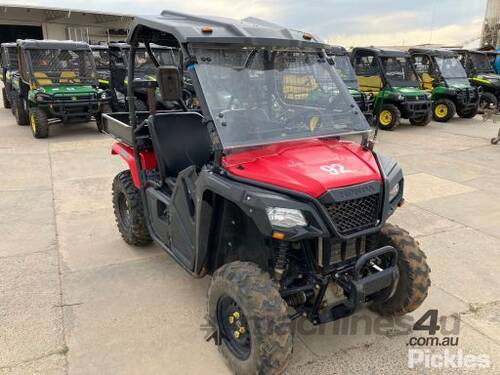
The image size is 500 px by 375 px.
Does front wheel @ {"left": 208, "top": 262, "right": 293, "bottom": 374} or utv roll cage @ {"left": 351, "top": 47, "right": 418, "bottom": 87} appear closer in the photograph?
front wheel @ {"left": 208, "top": 262, "right": 293, "bottom": 374}

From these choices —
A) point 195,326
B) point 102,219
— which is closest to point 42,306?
point 195,326

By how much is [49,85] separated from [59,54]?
0.84 m

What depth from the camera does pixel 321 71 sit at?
308 centimetres

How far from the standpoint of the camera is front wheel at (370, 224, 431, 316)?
113 inches

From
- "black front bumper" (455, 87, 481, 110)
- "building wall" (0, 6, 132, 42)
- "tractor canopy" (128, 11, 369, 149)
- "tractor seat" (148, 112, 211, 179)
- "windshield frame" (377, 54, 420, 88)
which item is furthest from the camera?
"building wall" (0, 6, 132, 42)

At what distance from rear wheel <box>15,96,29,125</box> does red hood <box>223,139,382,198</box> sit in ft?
32.7

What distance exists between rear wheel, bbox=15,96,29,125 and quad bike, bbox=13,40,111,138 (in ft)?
0.92

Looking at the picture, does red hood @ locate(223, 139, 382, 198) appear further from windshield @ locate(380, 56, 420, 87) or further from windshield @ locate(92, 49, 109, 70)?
windshield @ locate(92, 49, 109, 70)

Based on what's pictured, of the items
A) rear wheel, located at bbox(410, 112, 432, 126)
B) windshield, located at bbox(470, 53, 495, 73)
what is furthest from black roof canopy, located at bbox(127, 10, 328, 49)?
windshield, located at bbox(470, 53, 495, 73)

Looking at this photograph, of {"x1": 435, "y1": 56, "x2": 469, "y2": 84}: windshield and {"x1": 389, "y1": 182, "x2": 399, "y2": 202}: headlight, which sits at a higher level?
{"x1": 435, "y1": 56, "x2": 469, "y2": 84}: windshield

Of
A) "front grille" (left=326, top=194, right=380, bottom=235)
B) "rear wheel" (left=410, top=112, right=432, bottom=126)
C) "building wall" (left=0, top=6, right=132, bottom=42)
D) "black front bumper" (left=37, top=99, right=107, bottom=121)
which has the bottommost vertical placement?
"rear wheel" (left=410, top=112, right=432, bottom=126)

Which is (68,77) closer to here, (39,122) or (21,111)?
(39,122)

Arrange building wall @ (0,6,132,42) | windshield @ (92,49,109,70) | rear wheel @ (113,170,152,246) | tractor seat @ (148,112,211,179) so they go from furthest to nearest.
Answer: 1. building wall @ (0,6,132,42)
2. windshield @ (92,49,109,70)
3. rear wheel @ (113,170,152,246)
4. tractor seat @ (148,112,211,179)

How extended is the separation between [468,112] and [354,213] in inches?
503
